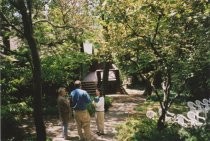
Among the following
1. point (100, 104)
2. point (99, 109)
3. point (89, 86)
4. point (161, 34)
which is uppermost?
point (161, 34)

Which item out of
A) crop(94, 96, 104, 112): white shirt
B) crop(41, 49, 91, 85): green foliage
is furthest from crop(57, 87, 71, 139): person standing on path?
crop(41, 49, 91, 85): green foliage

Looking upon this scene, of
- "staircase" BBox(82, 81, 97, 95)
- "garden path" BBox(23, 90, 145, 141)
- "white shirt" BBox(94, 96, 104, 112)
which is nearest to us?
"white shirt" BBox(94, 96, 104, 112)

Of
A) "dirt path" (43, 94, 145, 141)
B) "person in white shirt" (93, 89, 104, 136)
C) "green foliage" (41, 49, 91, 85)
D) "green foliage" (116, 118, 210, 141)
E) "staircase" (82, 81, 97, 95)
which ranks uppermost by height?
"green foliage" (41, 49, 91, 85)

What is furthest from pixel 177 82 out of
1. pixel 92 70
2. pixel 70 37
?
pixel 92 70

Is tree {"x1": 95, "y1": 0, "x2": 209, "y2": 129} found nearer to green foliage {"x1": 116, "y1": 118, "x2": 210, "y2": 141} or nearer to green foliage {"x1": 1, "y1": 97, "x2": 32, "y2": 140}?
green foliage {"x1": 116, "y1": 118, "x2": 210, "y2": 141}

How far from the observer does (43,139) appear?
11.8 m

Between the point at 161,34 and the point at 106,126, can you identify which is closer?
the point at 161,34

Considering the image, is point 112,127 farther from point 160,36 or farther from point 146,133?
point 160,36

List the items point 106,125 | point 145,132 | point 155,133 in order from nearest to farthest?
1. point 155,133
2. point 145,132
3. point 106,125

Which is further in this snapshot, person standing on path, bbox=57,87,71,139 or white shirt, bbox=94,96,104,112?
white shirt, bbox=94,96,104,112

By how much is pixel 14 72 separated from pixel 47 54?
268 inches

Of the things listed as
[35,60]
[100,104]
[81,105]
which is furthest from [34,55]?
[100,104]

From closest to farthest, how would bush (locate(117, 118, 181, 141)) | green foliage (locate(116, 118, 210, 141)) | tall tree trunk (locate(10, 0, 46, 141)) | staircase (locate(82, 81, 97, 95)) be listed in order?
tall tree trunk (locate(10, 0, 46, 141))
green foliage (locate(116, 118, 210, 141))
bush (locate(117, 118, 181, 141))
staircase (locate(82, 81, 97, 95))

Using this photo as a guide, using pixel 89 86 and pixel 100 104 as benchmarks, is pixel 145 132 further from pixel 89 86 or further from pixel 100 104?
pixel 89 86
